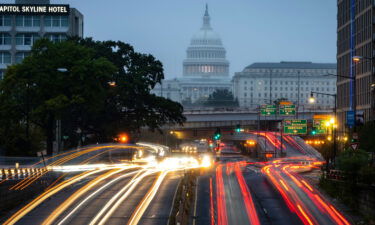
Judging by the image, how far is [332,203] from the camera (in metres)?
52.5

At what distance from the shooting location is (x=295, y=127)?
119 m

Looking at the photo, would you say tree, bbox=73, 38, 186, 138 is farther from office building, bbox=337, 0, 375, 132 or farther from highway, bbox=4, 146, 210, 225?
office building, bbox=337, 0, 375, 132

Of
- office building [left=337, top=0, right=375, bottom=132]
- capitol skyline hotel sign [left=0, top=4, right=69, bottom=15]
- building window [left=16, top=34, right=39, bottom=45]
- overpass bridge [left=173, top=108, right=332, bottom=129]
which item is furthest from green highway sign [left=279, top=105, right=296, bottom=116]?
building window [left=16, top=34, right=39, bottom=45]

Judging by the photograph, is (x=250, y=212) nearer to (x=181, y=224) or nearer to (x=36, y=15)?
(x=181, y=224)

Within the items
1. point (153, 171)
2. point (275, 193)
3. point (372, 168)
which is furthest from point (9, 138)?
point (372, 168)

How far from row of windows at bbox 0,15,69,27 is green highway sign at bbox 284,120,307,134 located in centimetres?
3939

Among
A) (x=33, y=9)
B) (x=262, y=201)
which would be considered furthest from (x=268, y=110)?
(x=262, y=201)

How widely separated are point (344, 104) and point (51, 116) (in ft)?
141

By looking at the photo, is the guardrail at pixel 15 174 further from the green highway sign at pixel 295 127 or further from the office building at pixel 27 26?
the office building at pixel 27 26

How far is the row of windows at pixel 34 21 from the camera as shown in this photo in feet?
433

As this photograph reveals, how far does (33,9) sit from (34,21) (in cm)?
202

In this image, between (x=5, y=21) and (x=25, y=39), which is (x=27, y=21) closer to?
(x=25, y=39)

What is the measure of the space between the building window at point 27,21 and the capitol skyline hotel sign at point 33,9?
36.7 inches

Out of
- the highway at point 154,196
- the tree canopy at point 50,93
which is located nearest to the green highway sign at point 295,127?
the tree canopy at point 50,93
